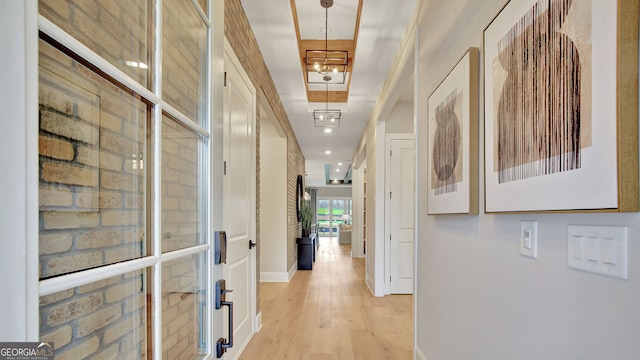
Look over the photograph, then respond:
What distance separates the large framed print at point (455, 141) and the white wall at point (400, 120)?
2.66 metres

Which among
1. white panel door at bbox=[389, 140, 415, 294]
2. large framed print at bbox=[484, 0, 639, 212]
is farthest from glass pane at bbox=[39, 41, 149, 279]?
white panel door at bbox=[389, 140, 415, 294]

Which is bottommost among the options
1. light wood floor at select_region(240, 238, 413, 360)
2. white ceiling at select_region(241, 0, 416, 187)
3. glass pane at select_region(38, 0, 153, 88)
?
light wood floor at select_region(240, 238, 413, 360)

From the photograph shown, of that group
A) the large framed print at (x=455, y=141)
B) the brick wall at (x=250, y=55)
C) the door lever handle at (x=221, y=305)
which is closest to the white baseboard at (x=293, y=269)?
the brick wall at (x=250, y=55)

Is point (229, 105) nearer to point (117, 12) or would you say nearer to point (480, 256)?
point (117, 12)

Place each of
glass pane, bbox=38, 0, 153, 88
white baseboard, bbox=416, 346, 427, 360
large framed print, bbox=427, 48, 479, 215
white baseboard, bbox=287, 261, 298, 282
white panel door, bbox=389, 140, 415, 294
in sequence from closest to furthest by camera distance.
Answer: glass pane, bbox=38, 0, 153, 88, large framed print, bbox=427, 48, 479, 215, white baseboard, bbox=416, 346, 427, 360, white panel door, bbox=389, 140, 415, 294, white baseboard, bbox=287, 261, 298, 282

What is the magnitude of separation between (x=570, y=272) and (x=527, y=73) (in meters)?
0.58

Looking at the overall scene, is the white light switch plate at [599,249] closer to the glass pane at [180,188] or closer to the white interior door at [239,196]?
the glass pane at [180,188]

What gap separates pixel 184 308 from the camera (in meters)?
1.00

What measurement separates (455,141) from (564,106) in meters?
0.78

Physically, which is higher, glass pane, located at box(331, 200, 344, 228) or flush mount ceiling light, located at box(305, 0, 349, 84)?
flush mount ceiling light, located at box(305, 0, 349, 84)

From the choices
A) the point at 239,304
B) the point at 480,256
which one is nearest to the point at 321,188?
the point at 239,304

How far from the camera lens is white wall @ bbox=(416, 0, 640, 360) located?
76 cm

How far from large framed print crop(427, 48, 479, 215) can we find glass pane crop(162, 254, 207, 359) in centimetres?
110

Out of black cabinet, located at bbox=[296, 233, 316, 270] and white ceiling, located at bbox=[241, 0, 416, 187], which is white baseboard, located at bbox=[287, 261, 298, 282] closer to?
black cabinet, located at bbox=[296, 233, 316, 270]
